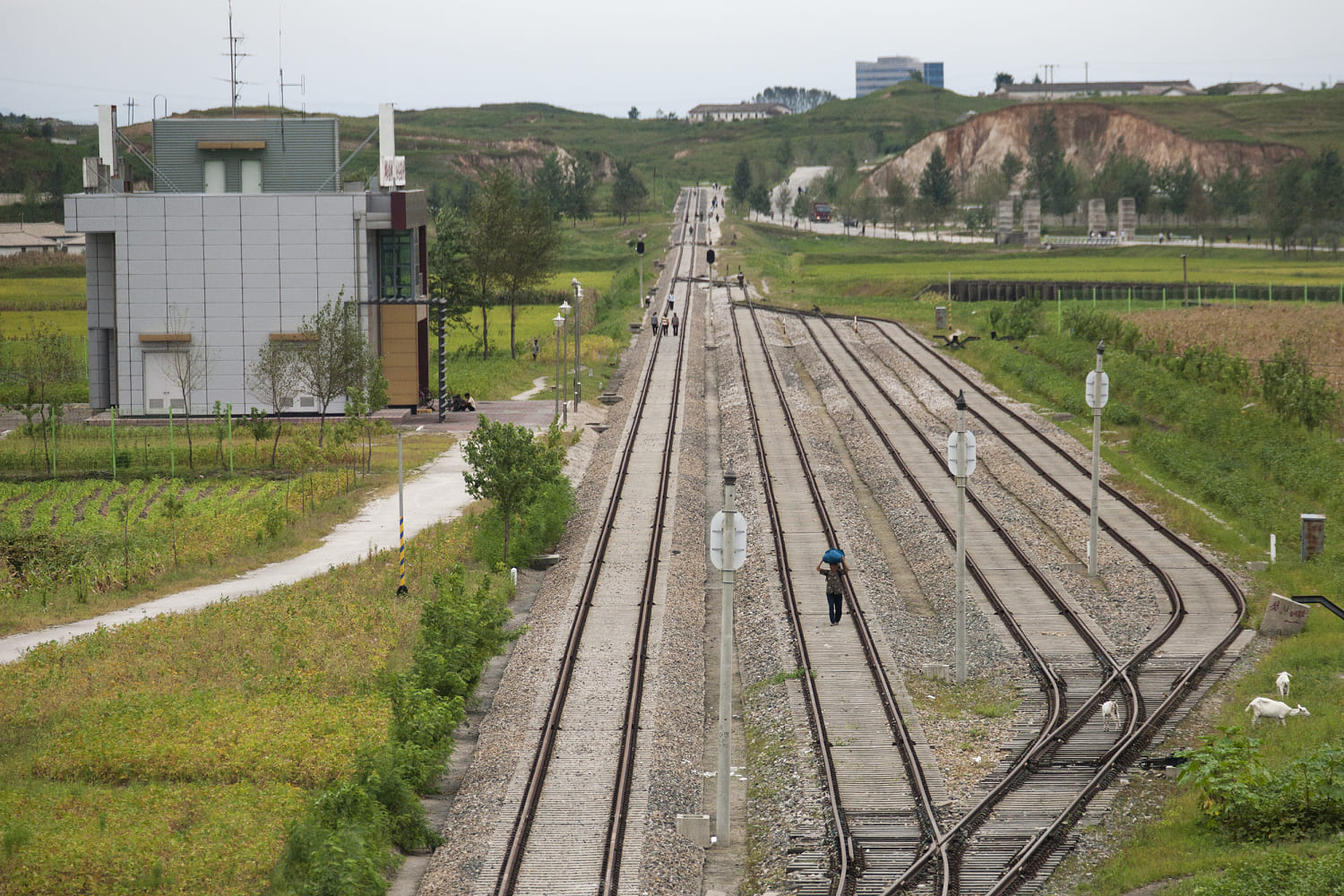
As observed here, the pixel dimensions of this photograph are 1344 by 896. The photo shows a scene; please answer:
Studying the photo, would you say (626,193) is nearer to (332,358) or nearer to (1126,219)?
(1126,219)

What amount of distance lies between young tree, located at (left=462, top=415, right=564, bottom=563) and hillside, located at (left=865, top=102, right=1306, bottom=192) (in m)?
137

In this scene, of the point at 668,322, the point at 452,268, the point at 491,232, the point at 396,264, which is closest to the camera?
the point at 396,264

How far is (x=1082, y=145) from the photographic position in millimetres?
179750

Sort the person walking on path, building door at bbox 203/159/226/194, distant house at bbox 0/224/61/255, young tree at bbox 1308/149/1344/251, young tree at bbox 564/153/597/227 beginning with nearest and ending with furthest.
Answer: the person walking on path, building door at bbox 203/159/226/194, young tree at bbox 1308/149/1344/251, distant house at bbox 0/224/61/255, young tree at bbox 564/153/597/227

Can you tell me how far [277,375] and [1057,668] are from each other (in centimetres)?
3305

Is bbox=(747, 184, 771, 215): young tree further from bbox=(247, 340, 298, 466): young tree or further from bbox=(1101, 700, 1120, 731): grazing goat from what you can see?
bbox=(1101, 700, 1120, 731): grazing goat

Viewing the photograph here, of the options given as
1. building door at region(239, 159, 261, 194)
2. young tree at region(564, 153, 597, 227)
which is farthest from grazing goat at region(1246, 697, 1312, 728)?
young tree at region(564, 153, 597, 227)

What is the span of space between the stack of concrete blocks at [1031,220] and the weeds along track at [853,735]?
333 ft

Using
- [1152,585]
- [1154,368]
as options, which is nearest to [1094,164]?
[1154,368]

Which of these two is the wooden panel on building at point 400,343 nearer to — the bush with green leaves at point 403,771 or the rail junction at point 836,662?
the rail junction at point 836,662

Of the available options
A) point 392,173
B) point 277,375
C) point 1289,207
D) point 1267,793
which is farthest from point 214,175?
point 1289,207

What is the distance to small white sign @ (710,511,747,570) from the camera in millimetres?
17344

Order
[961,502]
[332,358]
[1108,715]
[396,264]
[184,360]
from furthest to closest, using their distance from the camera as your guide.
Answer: [396,264] < [184,360] < [332,358] < [961,502] < [1108,715]

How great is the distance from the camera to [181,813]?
17625 mm
